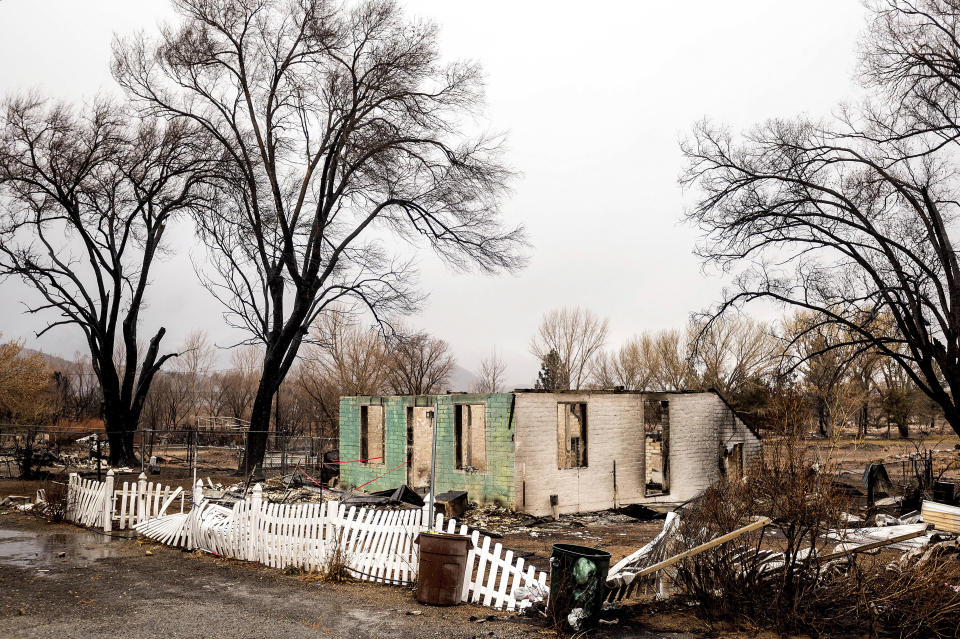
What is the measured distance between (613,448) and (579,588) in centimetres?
1188

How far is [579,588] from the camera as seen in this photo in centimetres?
750

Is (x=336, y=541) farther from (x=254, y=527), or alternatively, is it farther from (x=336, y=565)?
(x=254, y=527)

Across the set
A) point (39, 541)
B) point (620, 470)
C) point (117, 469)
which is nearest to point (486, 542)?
point (39, 541)

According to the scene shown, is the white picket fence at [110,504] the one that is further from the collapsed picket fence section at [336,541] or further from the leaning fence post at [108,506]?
the collapsed picket fence section at [336,541]

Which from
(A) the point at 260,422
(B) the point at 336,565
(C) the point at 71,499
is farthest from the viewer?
(A) the point at 260,422

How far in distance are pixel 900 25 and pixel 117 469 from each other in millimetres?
27976

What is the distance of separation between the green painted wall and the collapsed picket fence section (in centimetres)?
633


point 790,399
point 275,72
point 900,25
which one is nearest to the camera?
point 790,399

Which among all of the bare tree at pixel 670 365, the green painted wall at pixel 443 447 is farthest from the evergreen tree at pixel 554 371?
the green painted wall at pixel 443 447

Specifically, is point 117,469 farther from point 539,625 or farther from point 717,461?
point 539,625

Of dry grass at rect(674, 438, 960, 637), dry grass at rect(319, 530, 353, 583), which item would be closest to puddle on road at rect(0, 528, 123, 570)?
dry grass at rect(319, 530, 353, 583)

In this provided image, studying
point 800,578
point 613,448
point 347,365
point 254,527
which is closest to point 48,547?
point 254,527

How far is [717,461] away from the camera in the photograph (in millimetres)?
21609

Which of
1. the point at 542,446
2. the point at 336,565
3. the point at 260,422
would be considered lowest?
the point at 336,565
